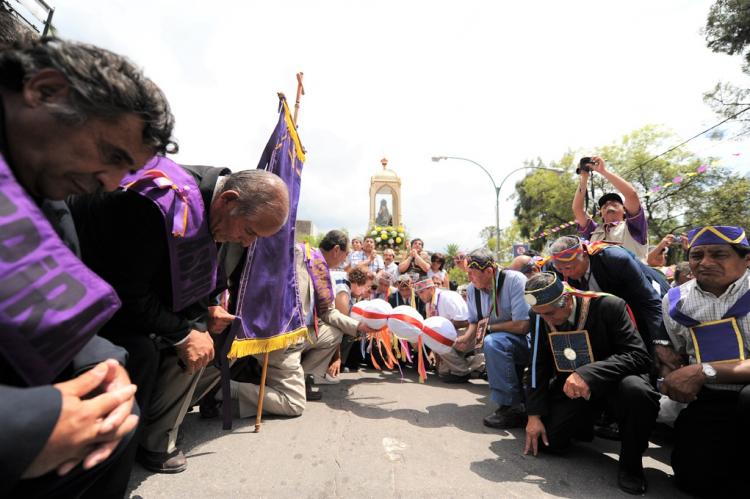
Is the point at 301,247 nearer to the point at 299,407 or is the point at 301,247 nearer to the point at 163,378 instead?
the point at 299,407

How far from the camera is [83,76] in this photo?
3.25 feet

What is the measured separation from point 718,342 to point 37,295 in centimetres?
311

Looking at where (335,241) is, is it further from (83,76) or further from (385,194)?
(385,194)

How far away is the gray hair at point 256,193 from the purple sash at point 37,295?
3.99 feet

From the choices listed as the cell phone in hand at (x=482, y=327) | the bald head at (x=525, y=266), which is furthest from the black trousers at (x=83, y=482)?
the bald head at (x=525, y=266)

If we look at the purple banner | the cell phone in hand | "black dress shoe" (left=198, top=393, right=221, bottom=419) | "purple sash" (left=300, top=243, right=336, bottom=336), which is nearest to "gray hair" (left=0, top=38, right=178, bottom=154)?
the purple banner

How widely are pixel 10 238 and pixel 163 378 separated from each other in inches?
73.3

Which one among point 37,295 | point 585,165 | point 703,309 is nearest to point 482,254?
point 585,165

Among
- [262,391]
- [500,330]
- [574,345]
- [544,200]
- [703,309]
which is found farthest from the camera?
[544,200]

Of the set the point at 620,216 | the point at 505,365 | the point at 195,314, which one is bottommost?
the point at 505,365

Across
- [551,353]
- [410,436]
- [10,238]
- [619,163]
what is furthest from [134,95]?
[619,163]

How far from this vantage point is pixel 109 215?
1747 mm

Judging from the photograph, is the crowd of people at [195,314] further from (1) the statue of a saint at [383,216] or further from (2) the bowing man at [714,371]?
(1) the statue of a saint at [383,216]

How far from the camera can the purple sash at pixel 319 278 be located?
154 inches
